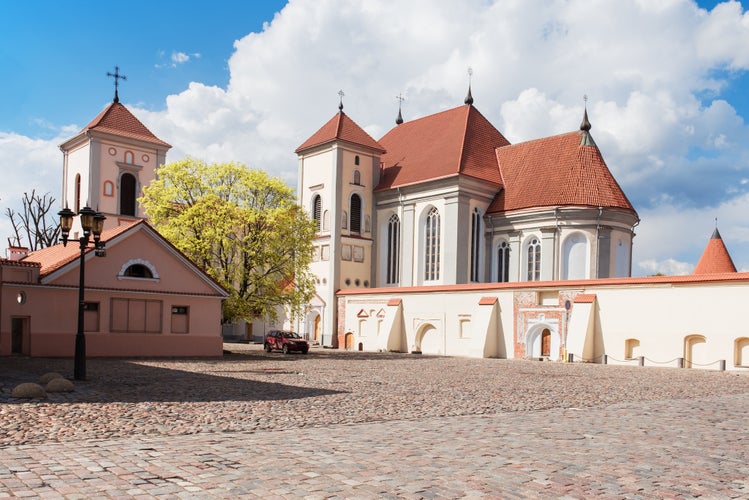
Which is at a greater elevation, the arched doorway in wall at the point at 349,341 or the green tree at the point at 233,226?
the green tree at the point at 233,226

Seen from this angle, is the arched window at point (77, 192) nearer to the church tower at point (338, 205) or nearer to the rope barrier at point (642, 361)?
the church tower at point (338, 205)

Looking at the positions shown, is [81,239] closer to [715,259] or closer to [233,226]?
[233,226]

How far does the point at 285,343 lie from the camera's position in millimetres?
35812

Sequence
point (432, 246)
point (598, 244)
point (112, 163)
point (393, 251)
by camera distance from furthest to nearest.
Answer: point (393, 251) < point (432, 246) < point (112, 163) < point (598, 244)

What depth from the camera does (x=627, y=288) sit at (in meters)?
31.8

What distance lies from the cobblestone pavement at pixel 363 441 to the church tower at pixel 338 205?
3284 centimetres

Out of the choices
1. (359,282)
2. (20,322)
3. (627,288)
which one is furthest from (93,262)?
(359,282)

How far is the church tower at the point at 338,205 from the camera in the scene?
1982 inches

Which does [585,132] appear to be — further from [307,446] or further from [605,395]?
[307,446]

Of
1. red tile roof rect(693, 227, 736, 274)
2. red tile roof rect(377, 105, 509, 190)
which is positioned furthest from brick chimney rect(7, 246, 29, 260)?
red tile roof rect(693, 227, 736, 274)

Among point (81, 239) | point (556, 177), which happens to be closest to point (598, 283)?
point (556, 177)

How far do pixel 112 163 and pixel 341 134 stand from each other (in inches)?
620

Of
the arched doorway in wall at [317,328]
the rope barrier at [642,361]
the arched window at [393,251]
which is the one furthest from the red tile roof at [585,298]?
the arched doorway in wall at [317,328]

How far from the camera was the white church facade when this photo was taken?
101 feet
